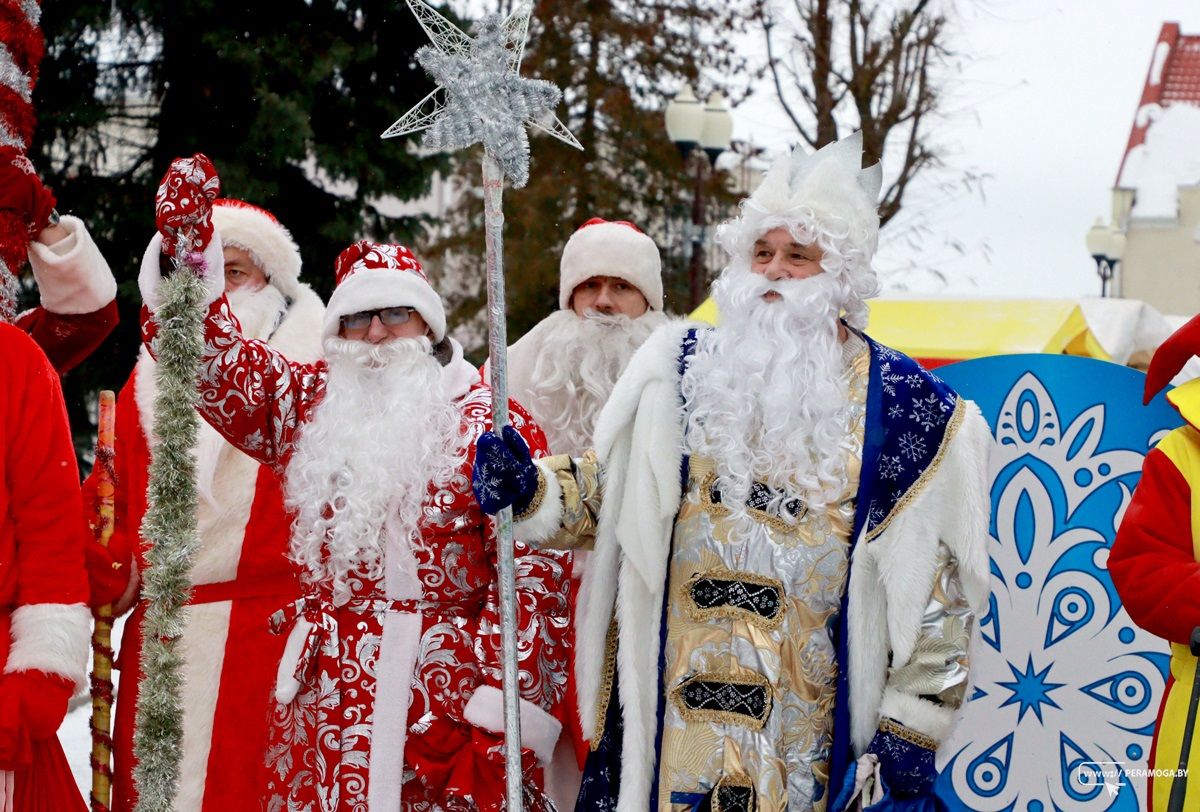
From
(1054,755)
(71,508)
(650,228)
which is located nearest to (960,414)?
(1054,755)

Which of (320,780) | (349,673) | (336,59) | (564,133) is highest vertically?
(336,59)

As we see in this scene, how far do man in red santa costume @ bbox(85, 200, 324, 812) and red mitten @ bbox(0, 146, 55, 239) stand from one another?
0.84 meters

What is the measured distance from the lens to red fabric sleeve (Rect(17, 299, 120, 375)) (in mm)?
4770

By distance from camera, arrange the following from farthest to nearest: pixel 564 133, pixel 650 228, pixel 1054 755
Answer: pixel 650 228 → pixel 1054 755 → pixel 564 133

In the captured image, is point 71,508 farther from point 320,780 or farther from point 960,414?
point 960,414

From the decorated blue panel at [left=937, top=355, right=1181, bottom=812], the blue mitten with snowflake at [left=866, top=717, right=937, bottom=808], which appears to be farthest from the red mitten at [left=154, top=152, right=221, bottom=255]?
the decorated blue panel at [left=937, top=355, right=1181, bottom=812]

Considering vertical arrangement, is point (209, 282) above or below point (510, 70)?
below

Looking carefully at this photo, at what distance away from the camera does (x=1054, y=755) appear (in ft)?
16.6

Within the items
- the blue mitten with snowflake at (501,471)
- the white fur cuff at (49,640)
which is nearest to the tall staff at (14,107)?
the white fur cuff at (49,640)

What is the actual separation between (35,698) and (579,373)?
237 cm

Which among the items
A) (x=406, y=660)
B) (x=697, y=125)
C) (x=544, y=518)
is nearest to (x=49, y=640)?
(x=406, y=660)

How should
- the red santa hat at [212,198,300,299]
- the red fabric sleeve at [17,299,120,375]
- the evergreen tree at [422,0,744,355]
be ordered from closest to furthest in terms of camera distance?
the red fabric sleeve at [17,299,120,375] < the red santa hat at [212,198,300,299] < the evergreen tree at [422,0,744,355]

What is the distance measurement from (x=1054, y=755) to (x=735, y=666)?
1.69m

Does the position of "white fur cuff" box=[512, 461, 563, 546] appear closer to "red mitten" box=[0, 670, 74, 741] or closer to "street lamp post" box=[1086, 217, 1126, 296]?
"red mitten" box=[0, 670, 74, 741]
